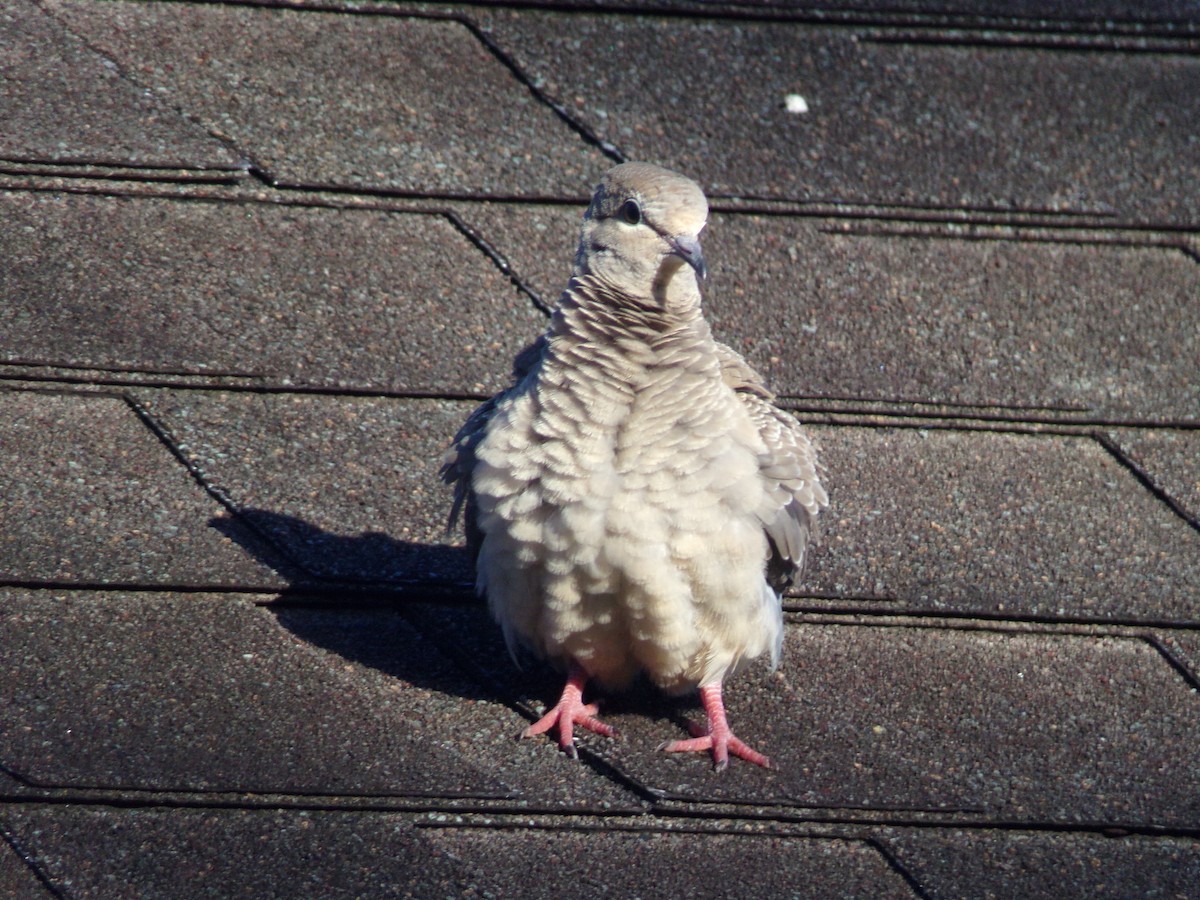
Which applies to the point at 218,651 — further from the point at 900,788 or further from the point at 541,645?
the point at 900,788

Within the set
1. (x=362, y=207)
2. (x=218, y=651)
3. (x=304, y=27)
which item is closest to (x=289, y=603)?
(x=218, y=651)

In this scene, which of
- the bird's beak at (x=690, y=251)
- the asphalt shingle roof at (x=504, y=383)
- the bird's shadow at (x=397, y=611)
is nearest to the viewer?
the asphalt shingle roof at (x=504, y=383)

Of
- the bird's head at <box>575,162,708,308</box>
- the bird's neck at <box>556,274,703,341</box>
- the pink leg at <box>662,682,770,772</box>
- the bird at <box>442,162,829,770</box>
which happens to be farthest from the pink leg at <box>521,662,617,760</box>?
the bird's head at <box>575,162,708,308</box>

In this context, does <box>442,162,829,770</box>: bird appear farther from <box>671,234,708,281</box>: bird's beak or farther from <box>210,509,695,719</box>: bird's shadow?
<box>210,509,695,719</box>: bird's shadow

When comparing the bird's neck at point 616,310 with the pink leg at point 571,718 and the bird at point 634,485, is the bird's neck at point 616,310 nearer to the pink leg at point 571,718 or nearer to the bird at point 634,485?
the bird at point 634,485

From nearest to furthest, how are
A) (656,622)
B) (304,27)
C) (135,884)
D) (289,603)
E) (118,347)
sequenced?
(135,884), (656,622), (289,603), (118,347), (304,27)

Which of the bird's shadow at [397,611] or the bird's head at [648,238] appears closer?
the bird's head at [648,238]

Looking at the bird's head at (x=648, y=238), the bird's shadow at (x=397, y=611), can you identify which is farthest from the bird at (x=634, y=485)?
the bird's shadow at (x=397, y=611)
